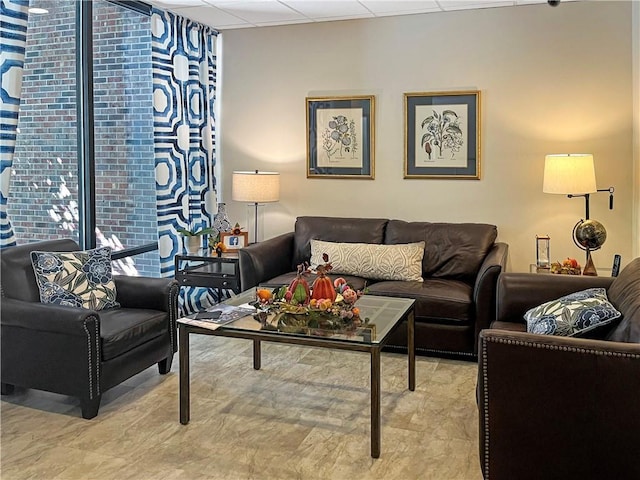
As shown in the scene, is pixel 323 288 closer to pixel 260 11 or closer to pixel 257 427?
pixel 257 427

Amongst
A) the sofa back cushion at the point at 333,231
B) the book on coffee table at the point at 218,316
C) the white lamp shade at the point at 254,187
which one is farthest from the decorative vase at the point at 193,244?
the book on coffee table at the point at 218,316

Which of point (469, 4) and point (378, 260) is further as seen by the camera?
point (469, 4)

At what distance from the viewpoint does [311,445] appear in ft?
9.55

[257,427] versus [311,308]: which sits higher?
[311,308]

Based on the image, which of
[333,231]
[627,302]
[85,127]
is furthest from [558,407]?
[85,127]

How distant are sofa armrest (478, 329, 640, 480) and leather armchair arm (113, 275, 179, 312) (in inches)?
82.1

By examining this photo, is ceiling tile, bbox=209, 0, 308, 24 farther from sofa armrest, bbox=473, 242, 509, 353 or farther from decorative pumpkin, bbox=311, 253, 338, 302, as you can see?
sofa armrest, bbox=473, 242, 509, 353

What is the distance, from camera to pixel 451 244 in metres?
4.59

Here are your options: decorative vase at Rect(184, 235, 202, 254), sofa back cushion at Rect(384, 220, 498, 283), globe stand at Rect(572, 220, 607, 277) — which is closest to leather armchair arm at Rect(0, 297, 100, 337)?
decorative vase at Rect(184, 235, 202, 254)

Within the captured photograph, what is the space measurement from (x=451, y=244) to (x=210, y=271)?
1.84 m

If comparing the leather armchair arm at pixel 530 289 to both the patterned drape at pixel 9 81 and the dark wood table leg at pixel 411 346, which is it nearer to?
the dark wood table leg at pixel 411 346

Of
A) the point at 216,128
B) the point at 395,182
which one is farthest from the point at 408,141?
the point at 216,128

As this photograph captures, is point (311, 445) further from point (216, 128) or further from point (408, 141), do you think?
point (216, 128)

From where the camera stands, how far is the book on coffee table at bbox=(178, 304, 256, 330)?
Answer: 10.0 feet
